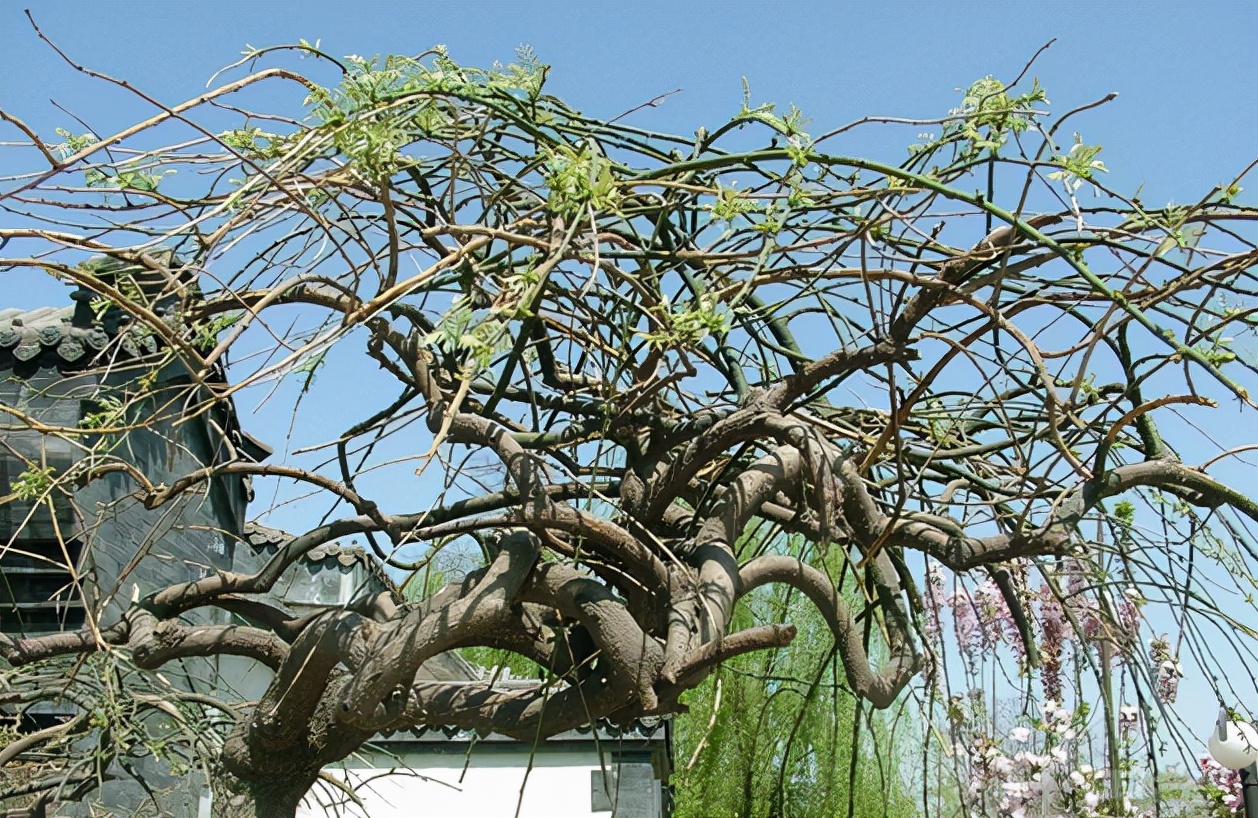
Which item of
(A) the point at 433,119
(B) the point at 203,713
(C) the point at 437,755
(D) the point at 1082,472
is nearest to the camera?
(A) the point at 433,119

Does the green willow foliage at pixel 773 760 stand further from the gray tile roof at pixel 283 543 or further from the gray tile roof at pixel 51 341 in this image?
the gray tile roof at pixel 51 341

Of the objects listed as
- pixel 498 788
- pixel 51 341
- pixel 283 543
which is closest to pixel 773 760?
pixel 498 788

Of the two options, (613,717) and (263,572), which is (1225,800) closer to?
(613,717)

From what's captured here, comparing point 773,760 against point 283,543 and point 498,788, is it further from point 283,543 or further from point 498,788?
point 283,543

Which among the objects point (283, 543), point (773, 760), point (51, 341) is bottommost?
point (773, 760)

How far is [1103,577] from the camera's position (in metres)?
2.57

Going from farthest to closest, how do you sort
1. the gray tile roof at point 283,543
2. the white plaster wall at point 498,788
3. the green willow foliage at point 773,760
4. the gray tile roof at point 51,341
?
the green willow foliage at point 773,760 < the white plaster wall at point 498,788 < the gray tile roof at point 283,543 < the gray tile roof at point 51,341

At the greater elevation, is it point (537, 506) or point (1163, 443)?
point (1163, 443)

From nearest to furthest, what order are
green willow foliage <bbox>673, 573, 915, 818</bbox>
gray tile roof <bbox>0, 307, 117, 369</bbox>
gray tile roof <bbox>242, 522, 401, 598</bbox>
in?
gray tile roof <bbox>0, 307, 117, 369</bbox>
gray tile roof <bbox>242, 522, 401, 598</bbox>
green willow foliage <bbox>673, 573, 915, 818</bbox>

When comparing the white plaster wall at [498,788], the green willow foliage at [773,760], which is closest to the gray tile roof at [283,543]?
the white plaster wall at [498,788]

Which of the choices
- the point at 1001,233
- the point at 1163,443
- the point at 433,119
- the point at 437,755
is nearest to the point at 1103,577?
the point at 1163,443

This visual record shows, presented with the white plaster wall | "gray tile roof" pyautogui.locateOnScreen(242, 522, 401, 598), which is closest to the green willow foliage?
the white plaster wall

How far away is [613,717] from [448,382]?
854 millimetres

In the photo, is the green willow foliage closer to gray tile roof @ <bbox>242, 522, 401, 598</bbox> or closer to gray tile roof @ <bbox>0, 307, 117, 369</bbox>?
gray tile roof @ <bbox>242, 522, 401, 598</bbox>
